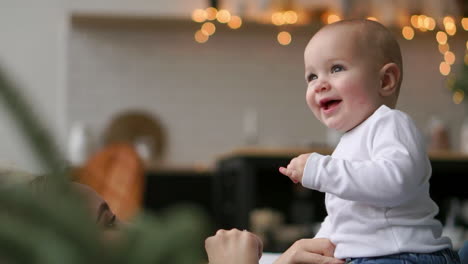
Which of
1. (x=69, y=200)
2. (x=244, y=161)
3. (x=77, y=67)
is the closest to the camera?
(x=69, y=200)

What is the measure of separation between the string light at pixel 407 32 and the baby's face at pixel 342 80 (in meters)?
4.36

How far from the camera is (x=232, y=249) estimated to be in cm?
73

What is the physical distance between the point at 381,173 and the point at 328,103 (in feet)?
0.62

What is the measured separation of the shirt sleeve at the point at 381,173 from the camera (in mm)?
831

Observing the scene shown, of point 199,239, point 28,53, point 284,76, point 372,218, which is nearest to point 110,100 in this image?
point 28,53

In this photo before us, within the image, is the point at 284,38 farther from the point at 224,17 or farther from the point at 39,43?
the point at 39,43

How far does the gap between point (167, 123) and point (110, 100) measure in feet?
1.32

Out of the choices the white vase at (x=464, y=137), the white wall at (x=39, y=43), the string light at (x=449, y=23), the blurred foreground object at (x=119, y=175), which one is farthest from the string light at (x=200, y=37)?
the white vase at (x=464, y=137)

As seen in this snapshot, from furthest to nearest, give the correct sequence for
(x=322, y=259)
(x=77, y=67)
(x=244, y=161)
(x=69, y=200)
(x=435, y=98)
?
(x=435, y=98) → (x=77, y=67) → (x=244, y=161) → (x=322, y=259) → (x=69, y=200)

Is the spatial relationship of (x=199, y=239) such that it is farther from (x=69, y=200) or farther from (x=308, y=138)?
(x=308, y=138)

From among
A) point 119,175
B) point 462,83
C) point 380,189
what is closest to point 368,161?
point 380,189

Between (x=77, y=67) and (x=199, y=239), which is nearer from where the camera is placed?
(x=199, y=239)

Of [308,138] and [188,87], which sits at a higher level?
[188,87]

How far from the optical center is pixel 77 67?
5000 millimetres
